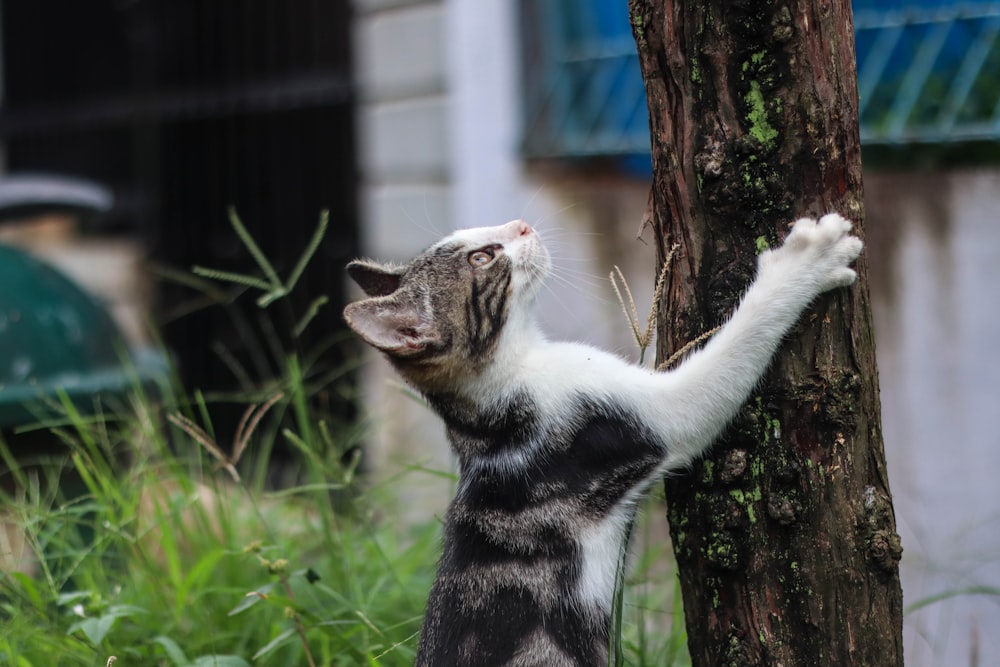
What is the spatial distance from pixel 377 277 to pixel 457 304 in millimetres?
329

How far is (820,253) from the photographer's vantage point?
7.04 feet

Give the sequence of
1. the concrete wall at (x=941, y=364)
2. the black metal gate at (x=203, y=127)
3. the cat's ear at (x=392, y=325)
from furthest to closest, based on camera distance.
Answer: the black metal gate at (x=203, y=127)
the concrete wall at (x=941, y=364)
the cat's ear at (x=392, y=325)

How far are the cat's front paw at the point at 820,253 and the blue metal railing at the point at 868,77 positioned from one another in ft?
8.43

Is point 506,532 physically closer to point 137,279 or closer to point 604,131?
point 604,131

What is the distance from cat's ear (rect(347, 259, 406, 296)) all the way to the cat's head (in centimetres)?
1

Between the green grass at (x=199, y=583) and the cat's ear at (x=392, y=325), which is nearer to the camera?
the cat's ear at (x=392, y=325)

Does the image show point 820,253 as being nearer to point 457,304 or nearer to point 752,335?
point 752,335

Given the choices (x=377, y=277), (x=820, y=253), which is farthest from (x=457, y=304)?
(x=820, y=253)

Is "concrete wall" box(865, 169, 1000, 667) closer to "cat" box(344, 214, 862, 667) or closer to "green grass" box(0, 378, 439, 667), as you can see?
"green grass" box(0, 378, 439, 667)

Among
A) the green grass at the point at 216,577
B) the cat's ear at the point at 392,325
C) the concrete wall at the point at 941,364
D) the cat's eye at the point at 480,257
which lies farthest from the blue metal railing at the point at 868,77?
the cat's ear at the point at 392,325

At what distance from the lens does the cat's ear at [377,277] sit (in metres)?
2.93

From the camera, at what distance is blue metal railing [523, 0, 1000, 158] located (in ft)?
14.8

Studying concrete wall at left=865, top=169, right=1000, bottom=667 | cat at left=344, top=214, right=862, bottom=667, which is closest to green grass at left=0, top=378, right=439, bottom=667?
cat at left=344, top=214, right=862, bottom=667

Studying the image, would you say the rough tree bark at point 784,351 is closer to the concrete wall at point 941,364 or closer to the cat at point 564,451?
the cat at point 564,451
